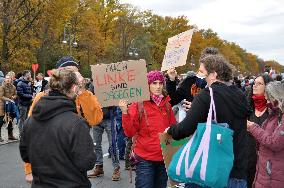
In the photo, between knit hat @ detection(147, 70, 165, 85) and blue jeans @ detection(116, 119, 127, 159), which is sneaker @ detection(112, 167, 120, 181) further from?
knit hat @ detection(147, 70, 165, 85)

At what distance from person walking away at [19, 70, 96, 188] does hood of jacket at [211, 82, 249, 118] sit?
1.09 meters

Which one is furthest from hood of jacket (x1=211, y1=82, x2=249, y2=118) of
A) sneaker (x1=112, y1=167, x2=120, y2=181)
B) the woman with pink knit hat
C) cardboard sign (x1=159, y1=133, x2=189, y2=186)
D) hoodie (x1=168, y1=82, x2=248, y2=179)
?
sneaker (x1=112, y1=167, x2=120, y2=181)

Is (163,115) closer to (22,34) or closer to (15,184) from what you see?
(15,184)

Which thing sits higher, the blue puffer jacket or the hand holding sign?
the blue puffer jacket

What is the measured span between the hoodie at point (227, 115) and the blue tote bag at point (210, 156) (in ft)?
0.28

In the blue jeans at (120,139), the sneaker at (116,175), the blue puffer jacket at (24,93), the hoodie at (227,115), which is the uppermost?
the blue puffer jacket at (24,93)

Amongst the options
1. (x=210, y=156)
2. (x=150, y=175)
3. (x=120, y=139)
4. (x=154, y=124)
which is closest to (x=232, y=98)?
(x=210, y=156)

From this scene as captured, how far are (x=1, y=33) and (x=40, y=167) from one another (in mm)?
31039

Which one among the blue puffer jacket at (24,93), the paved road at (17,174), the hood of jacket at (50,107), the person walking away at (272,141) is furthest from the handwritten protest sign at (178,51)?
the blue puffer jacket at (24,93)

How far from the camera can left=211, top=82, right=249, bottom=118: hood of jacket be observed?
13.3 feet

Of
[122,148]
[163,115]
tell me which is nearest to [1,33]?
[122,148]

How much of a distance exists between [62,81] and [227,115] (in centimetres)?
130

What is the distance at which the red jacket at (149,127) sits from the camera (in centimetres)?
545

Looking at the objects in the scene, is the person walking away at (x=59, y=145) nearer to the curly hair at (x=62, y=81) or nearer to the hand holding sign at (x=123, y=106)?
the curly hair at (x=62, y=81)
